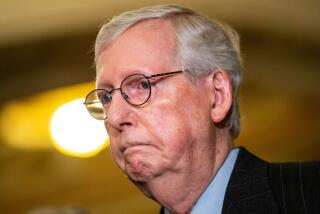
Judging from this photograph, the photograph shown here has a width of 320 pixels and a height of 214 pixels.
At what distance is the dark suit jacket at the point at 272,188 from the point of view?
1622mm

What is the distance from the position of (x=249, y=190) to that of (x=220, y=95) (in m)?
0.32

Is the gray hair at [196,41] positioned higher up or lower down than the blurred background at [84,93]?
higher up

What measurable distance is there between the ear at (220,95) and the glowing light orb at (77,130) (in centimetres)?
356

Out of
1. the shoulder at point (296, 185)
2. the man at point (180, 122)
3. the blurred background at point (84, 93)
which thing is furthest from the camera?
the blurred background at point (84, 93)

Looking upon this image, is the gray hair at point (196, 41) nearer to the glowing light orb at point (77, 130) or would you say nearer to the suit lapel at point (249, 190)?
the suit lapel at point (249, 190)

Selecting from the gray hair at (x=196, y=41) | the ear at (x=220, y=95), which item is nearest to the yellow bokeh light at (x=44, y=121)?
the gray hair at (x=196, y=41)

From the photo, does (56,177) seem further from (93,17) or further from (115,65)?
(115,65)

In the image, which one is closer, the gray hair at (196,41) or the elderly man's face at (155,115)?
the elderly man's face at (155,115)

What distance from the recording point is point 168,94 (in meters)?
1.76

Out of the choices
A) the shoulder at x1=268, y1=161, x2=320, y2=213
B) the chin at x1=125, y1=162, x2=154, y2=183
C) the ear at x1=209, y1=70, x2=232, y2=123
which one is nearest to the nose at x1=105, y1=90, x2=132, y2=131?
the chin at x1=125, y1=162, x2=154, y2=183

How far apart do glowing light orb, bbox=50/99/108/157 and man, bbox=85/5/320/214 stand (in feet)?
11.6

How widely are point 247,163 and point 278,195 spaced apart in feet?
0.59

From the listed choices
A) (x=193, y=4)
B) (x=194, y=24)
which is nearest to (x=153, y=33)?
(x=194, y=24)

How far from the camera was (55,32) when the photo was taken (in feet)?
16.8
